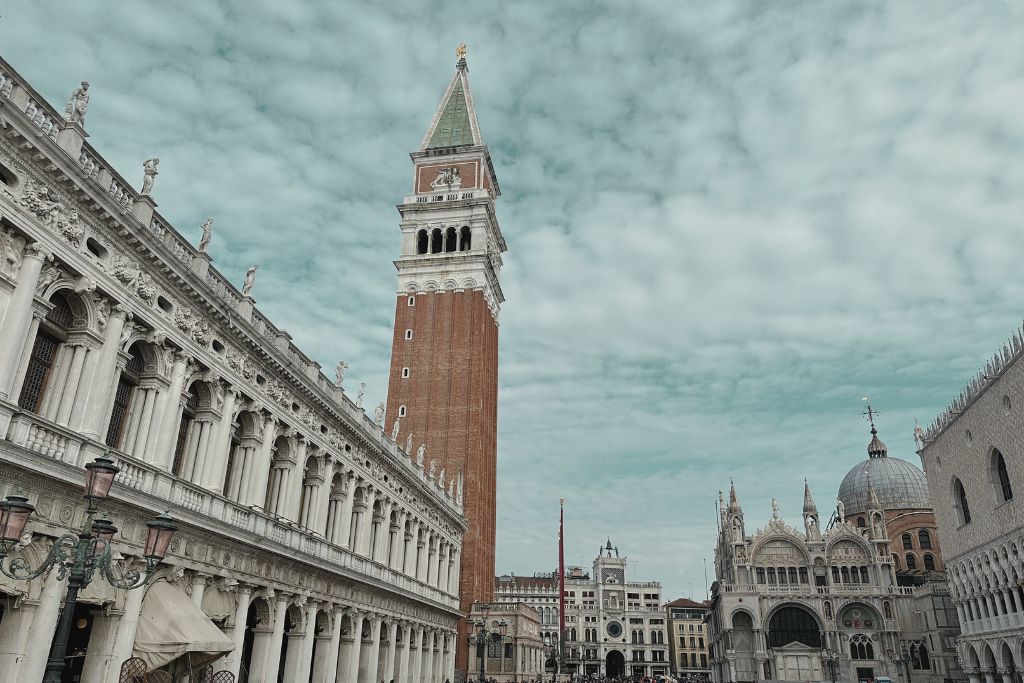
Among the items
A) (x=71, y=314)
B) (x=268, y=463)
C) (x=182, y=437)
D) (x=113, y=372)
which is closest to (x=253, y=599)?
(x=268, y=463)

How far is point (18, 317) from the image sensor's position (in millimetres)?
14633

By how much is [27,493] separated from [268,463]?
32.6 ft

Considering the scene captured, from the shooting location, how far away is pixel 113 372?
1722cm

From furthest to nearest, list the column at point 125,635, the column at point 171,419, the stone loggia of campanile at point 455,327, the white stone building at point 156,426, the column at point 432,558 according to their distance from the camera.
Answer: the stone loggia of campanile at point 455,327, the column at point 432,558, the column at point 171,419, the column at point 125,635, the white stone building at point 156,426

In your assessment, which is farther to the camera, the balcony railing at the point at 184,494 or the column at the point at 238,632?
the column at the point at 238,632

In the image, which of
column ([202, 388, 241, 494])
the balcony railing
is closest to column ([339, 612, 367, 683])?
the balcony railing

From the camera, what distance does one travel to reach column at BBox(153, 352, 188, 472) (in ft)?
61.5

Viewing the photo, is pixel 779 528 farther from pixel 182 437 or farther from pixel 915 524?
pixel 182 437

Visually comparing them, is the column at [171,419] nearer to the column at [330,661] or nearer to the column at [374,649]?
the column at [330,661]

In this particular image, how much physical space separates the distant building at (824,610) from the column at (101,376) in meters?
59.5

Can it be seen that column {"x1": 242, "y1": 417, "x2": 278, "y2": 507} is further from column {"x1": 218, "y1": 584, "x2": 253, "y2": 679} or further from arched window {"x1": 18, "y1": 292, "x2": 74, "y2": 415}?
arched window {"x1": 18, "y1": 292, "x2": 74, "y2": 415}

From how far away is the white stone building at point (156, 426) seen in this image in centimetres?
1462

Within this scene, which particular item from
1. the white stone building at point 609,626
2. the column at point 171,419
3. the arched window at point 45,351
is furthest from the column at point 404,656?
the white stone building at point 609,626

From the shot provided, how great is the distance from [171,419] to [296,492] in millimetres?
7354
